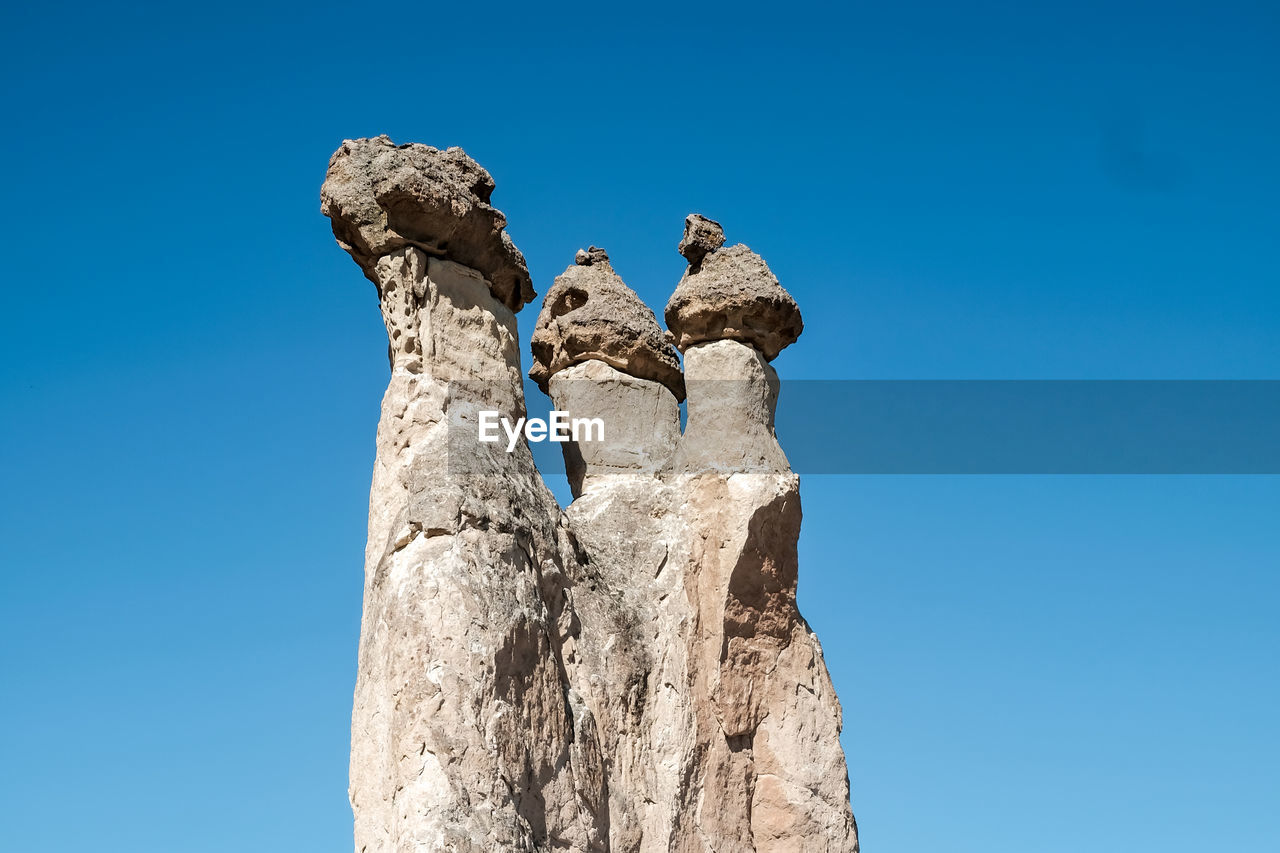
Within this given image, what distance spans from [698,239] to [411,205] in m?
3.50

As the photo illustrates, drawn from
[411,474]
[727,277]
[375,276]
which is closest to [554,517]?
[411,474]

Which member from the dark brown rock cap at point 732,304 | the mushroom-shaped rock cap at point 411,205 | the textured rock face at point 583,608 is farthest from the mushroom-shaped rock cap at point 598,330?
the mushroom-shaped rock cap at point 411,205

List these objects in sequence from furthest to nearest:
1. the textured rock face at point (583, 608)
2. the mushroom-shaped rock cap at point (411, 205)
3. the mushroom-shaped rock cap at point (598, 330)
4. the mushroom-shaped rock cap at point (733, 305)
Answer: the mushroom-shaped rock cap at point (598, 330) < the mushroom-shaped rock cap at point (733, 305) < the mushroom-shaped rock cap at point (411, 205) < the textured rock face at point (583, 608)

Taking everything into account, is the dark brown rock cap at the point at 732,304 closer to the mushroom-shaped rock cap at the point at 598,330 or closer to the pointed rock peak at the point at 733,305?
the pointed rock peak at the point at 733,305

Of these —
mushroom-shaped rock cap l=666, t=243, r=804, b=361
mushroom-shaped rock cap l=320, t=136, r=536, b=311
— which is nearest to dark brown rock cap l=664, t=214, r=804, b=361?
mushroom-shaped rock cap l=666, t=243, r=804, b=361

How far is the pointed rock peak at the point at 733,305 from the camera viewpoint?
14047 mm

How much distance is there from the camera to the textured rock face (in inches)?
407

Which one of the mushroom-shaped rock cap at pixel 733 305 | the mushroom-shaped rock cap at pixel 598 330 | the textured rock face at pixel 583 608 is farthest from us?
→ the mushroom-shaped rock cap at pixel 598 330

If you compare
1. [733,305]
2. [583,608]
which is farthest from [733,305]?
[583,608]

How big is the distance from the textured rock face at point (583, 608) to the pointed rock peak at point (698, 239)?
0.15 metres

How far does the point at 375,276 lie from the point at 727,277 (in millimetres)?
3447

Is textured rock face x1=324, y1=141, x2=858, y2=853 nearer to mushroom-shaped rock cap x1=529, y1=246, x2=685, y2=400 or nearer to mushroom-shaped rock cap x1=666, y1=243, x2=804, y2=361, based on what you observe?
mushroom-shaped rock cap x1=529, y1=246, x2=685, y2=400

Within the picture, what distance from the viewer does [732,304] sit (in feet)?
46.0

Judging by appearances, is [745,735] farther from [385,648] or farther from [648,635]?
[385,648]
